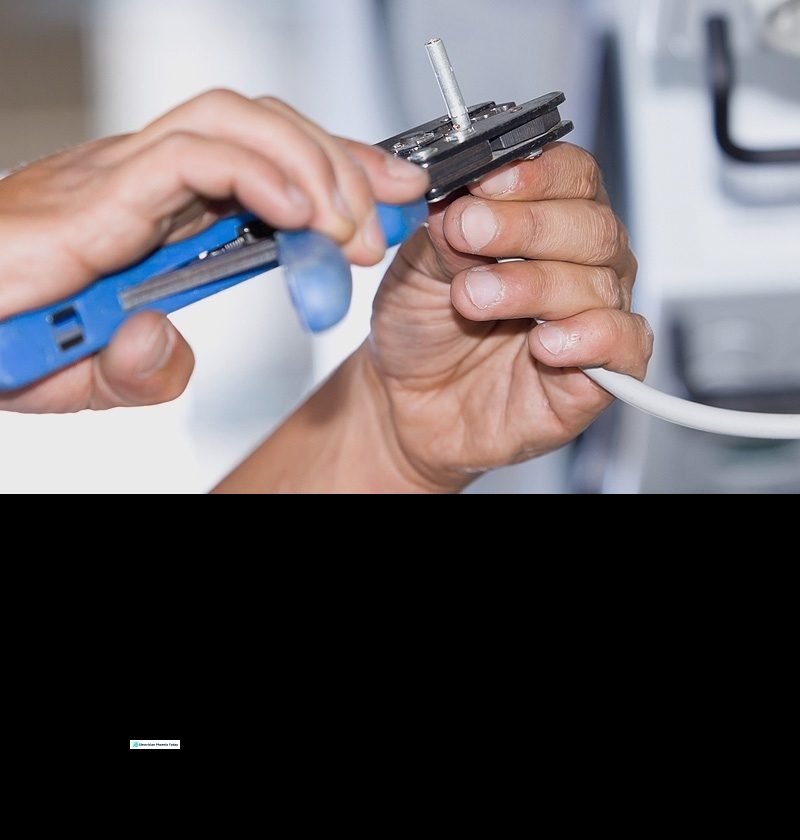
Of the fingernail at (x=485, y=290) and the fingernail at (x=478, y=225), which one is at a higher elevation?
the fingernail at (x=478, y=225)

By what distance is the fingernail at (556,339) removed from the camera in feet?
1.39

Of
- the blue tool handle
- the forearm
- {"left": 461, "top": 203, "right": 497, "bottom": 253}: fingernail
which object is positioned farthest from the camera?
the forearm

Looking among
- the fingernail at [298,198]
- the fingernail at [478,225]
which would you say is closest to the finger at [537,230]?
the fingernail at [478,225]

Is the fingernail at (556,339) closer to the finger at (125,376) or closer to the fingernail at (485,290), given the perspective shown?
the fingernail at (485,290)

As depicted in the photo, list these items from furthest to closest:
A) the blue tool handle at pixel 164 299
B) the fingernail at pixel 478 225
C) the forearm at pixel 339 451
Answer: the forearm at pixel 339 451
the fingernail at pixel 478 225
the blue tool handle at pixel 164 299

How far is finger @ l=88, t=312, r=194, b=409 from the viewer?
34cm

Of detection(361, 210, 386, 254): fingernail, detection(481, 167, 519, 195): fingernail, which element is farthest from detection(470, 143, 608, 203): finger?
detection(361, 210, 386, 254): fingernail

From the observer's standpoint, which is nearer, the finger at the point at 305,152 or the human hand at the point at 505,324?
the finger at the point at 305,152

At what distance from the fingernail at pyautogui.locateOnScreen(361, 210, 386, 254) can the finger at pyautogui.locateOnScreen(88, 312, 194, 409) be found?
3.3 inches

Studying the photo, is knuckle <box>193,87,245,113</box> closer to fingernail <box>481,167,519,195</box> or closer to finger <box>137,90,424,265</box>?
finger <box>137,90,424,265</box>

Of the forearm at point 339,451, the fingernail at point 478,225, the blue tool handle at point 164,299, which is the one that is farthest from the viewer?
the forearm at point 339,451

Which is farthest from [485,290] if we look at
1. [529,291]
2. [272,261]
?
[272,261]
